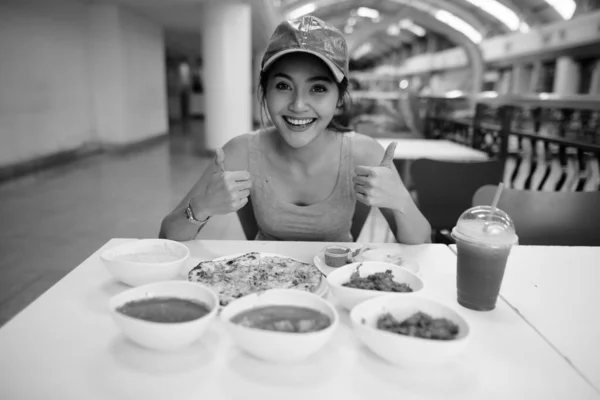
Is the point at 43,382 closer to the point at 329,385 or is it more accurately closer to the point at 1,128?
the point at 329,385

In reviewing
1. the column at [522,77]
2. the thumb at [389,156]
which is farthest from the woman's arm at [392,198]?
the column at [522,77]

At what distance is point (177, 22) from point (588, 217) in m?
10.8

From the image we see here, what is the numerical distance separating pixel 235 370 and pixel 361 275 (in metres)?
0.44

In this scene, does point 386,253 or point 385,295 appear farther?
point 386,253

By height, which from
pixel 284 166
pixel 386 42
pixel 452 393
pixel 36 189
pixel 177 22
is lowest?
pixel 36 189

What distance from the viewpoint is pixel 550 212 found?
2.00 meters

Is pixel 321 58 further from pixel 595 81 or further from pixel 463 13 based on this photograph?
pixel 463 13

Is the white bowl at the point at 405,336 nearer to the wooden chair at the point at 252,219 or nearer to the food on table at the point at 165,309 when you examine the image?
the food on table at the point at 165,309

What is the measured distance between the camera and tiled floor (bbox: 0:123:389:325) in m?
3.06

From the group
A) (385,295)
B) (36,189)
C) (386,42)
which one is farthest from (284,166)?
(386,42)

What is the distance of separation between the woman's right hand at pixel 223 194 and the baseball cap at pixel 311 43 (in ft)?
1.40

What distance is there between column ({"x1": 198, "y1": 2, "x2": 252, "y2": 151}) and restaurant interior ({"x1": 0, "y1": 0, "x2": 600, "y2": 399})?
35 mm

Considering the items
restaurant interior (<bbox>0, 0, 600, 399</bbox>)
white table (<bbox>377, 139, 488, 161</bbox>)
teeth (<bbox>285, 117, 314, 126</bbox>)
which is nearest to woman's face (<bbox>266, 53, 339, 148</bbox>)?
teeth (<bbox>285, 117, 314, 126</bbox>)

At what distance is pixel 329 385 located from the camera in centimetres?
78
